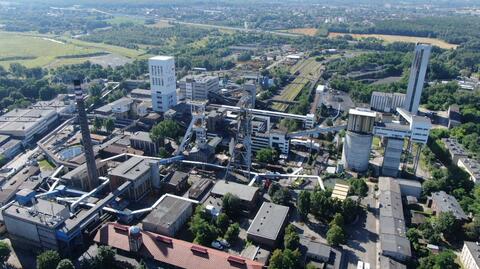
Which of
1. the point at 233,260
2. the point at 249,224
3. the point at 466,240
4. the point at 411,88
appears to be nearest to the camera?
the point at 233,260

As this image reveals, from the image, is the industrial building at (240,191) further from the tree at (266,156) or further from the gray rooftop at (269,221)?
the tree at (266,156)

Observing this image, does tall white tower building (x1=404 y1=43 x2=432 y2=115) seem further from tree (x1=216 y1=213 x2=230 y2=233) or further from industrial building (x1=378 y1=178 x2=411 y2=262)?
tree (x1=216 y1=213 x2=230 y2=233)

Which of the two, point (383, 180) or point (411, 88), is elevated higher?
point (411, 88)

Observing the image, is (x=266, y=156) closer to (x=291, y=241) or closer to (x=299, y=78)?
(x=291, y=241)

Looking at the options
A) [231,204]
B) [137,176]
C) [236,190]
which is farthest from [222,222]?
[137,176]

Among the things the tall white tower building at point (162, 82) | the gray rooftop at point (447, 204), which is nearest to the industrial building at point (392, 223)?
the gray rooftop at point (447, 204)

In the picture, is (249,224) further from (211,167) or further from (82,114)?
(82,114)

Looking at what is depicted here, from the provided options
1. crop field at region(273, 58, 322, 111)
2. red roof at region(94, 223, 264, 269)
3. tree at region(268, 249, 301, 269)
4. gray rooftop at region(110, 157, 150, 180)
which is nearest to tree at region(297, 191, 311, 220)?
tree at region(268, 249, 301, 269)

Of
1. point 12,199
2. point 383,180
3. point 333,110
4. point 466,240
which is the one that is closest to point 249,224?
point 383,180
